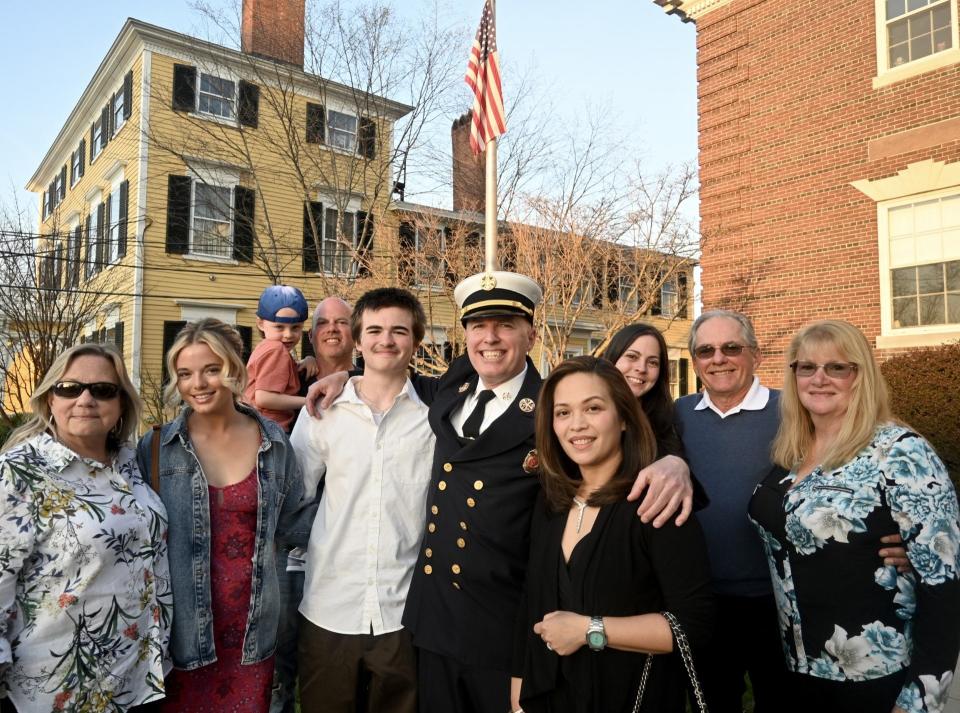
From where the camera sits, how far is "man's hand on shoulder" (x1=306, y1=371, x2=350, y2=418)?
10.9ft

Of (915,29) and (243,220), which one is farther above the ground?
(915,29)

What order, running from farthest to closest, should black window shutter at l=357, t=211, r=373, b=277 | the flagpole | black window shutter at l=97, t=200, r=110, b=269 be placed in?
black window shutter at l=97, t=200, r=110, b=269, black window shutter at l=357, t=211, r=373, b=277, the flagpole

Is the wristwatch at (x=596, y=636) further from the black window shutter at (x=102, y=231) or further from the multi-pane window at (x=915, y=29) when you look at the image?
the black window shutter at (x=102, y=231)

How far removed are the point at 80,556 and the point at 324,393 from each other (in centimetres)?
130

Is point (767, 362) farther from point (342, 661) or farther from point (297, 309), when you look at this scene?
point (342, 661)

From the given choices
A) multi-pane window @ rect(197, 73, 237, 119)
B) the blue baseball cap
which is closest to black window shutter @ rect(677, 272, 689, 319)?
the blue baseball cap

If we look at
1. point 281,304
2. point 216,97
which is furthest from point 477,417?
point 216,97

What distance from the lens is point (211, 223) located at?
59.2ft

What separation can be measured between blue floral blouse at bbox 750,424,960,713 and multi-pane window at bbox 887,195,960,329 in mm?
8572

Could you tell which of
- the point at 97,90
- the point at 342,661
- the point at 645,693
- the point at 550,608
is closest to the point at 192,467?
the point at 342,661

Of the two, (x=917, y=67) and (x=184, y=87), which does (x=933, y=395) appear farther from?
(x=184, y=87)

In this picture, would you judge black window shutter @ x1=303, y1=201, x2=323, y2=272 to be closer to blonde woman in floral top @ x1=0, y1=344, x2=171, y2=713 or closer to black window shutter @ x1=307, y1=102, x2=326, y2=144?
black window shutter @ x1=307, y1=102, x2=326, y2=144

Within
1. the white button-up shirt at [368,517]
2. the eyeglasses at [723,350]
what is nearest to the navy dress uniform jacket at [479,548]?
the white button-up shirt at [368,517]

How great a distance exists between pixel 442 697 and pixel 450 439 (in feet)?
3.42
